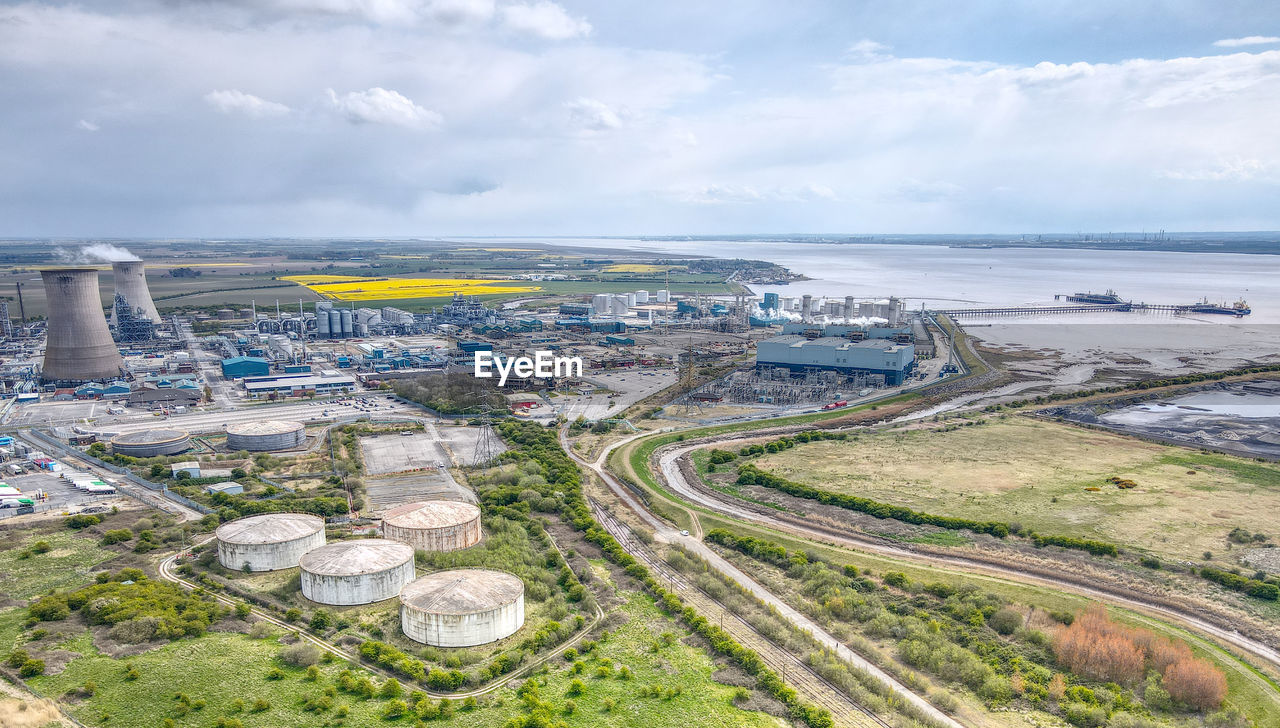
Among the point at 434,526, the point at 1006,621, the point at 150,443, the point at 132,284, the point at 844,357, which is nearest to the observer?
the point at 1006,621

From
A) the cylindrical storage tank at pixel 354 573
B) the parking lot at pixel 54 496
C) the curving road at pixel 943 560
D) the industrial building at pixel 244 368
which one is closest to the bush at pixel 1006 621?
the curving road at pixel 943 560

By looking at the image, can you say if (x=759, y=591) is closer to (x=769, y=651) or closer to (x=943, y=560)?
(x=769, y=651)

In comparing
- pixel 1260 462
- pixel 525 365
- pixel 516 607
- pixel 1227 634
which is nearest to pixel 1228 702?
pixel 1227 634

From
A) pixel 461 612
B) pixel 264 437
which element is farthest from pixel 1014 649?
pixel 264 437

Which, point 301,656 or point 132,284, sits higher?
point 132,284

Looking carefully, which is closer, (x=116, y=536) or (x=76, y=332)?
(x=116, y=536)
